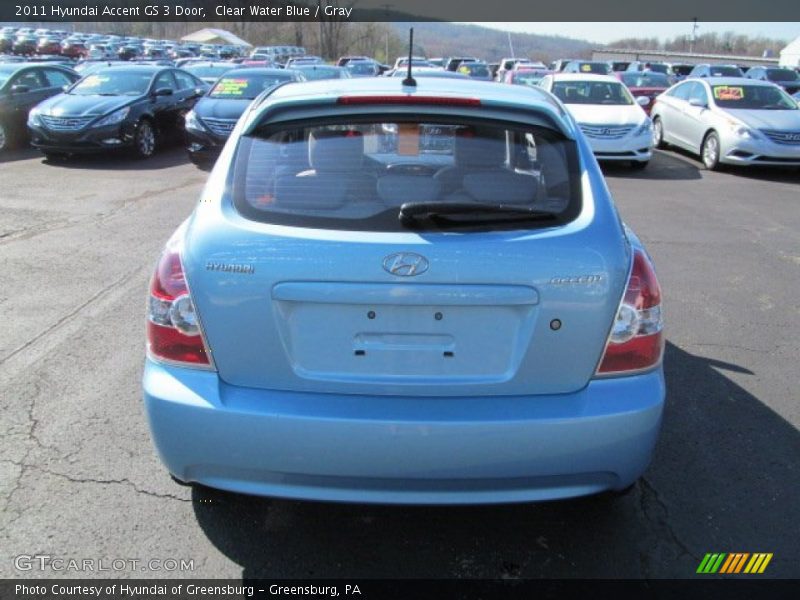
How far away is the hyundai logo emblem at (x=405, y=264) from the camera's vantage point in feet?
7.25

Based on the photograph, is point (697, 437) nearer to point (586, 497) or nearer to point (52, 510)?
point (586, 497)

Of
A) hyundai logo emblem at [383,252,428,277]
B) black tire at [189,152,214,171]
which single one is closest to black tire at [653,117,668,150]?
black tire at [189,152,214,171]

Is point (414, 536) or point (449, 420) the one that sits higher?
point (449, 420)

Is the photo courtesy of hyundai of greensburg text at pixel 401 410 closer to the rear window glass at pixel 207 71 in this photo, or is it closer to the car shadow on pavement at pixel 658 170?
the car shadow on pavement at pixel 658 170

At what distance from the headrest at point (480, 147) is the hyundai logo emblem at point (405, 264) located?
579 mm

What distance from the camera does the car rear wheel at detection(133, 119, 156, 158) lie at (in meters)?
12.4

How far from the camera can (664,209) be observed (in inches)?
358

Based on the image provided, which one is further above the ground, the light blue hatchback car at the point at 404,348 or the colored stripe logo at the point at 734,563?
the light blue hatchback car at the point at 404,348

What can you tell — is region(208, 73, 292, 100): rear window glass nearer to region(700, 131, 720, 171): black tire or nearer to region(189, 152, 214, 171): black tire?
region(189, 152, 214, 171): black tire

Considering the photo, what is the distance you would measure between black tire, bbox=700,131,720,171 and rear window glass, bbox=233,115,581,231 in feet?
36.2

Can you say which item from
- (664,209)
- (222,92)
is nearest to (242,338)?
(664,209)

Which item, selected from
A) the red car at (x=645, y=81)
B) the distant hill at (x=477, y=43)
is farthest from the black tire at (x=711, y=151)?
the distant hill at (x=477, y=43)

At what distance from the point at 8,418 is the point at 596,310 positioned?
3.03 meters

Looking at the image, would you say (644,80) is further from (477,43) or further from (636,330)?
(477,43)
